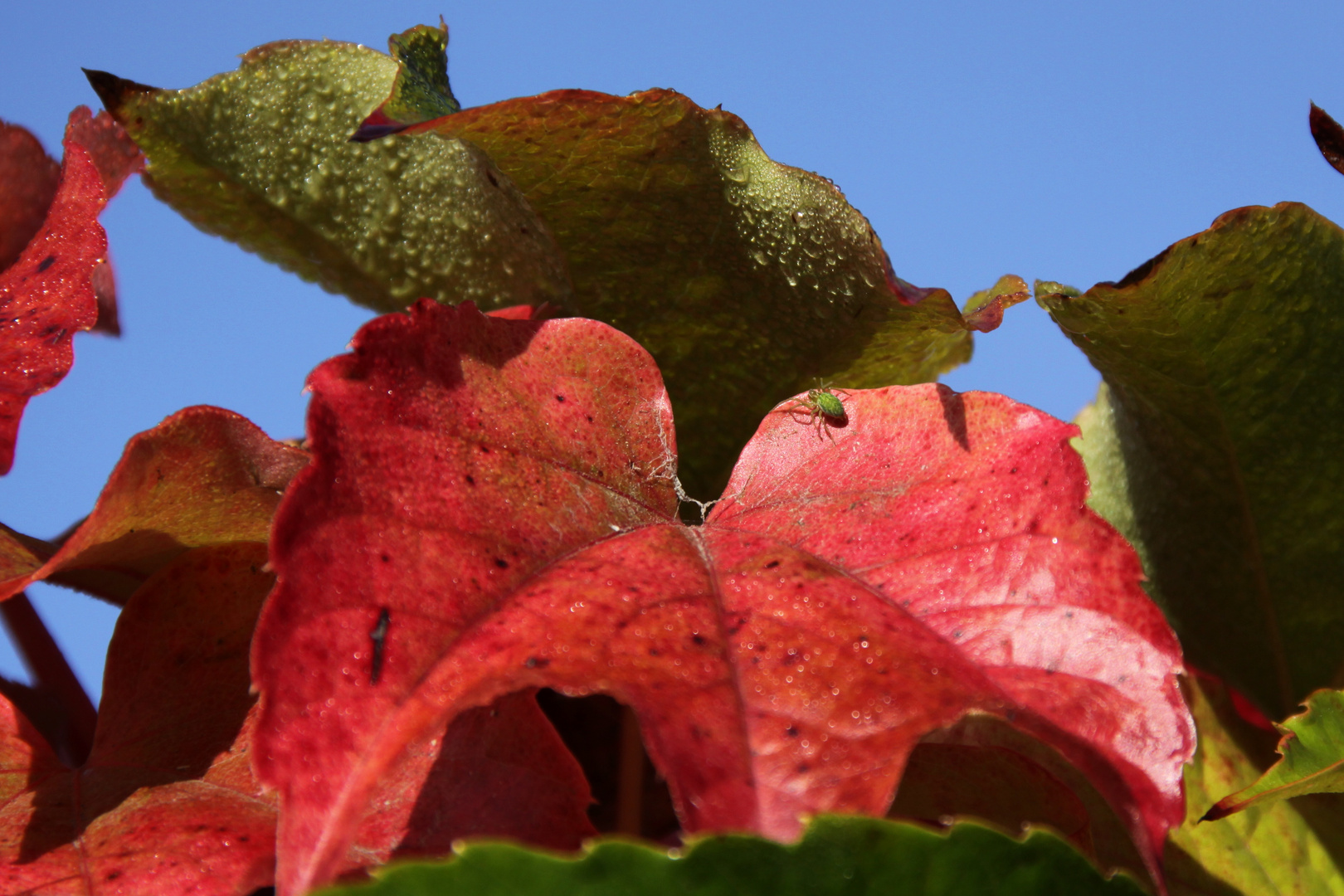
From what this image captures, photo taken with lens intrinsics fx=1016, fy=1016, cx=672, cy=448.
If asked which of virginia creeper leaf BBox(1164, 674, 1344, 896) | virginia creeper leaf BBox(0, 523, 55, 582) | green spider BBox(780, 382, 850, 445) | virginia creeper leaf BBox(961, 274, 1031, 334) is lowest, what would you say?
virginia creeper leaf BBox(1164, 674, 1344, 896)

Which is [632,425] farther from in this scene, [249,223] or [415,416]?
[249,223]

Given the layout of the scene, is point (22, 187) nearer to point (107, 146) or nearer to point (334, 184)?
point (107, 146)

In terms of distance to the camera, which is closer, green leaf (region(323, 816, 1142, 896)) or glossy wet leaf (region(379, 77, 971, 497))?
green leaf (region(323, 816, 1142, 896))

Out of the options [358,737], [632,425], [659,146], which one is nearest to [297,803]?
[358,737]

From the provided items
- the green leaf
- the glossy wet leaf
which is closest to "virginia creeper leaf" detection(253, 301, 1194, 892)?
the green leaf

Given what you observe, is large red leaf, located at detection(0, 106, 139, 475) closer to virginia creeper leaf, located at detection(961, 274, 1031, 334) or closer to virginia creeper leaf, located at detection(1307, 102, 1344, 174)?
virginia creeper leaf, located at detection(961, 274, 1031, 334)
